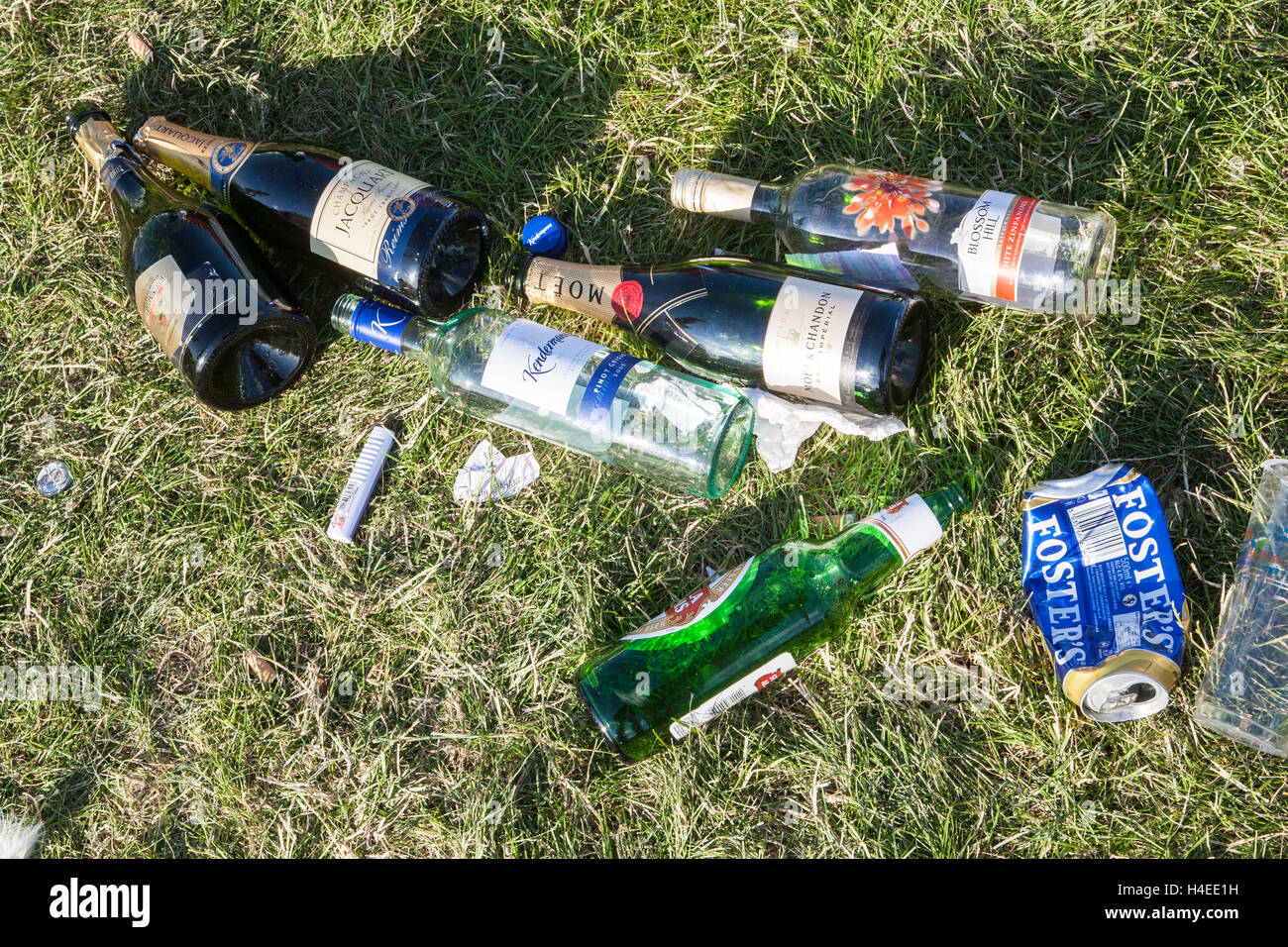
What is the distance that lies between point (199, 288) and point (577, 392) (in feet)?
3.23

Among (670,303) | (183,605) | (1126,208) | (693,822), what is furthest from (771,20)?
(183,605)

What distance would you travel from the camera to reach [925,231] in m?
2.15

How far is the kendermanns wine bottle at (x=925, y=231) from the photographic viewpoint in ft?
6.82

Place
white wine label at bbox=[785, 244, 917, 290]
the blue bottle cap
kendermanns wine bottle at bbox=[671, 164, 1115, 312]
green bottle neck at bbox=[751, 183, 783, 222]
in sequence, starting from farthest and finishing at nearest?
1. the blue bottle cap
2. green bottle neck at bbox=[751, 183, 783, 222]
3. white wine label at bbox=[785, 244, 917, 290]
4. kendermanns wine bottle at bbox=[671, 164, 1115, 312]

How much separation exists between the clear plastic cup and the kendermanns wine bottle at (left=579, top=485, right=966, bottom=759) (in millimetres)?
657

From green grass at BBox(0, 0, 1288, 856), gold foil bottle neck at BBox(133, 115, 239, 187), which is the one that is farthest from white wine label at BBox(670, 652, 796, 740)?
gold foil bottle neck at BBox(133, 115, 239, 187)

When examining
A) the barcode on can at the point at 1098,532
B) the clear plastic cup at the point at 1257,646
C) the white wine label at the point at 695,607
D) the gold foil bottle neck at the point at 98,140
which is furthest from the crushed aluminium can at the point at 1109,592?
the gold foil bottle neck at the point at 98,140

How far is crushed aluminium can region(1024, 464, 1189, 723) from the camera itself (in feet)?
6.45

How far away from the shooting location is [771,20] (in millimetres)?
2492

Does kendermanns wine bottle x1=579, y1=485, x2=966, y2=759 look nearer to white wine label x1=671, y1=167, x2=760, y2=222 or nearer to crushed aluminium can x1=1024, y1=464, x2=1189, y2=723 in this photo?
crushed aluminium can x1=1024, y1=464, x2=1189, y2=723

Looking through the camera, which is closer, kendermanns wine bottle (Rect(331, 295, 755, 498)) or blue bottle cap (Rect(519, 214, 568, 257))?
kendermanns wine bottle (Rect(331, 295, 755, 498))

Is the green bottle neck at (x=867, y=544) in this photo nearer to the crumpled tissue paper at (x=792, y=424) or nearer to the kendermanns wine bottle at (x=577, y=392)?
the crumpled tissue paper at (x=792, y=424)

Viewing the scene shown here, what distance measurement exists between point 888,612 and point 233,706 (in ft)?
5.68

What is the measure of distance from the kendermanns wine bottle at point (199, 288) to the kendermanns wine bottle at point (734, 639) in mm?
1221
